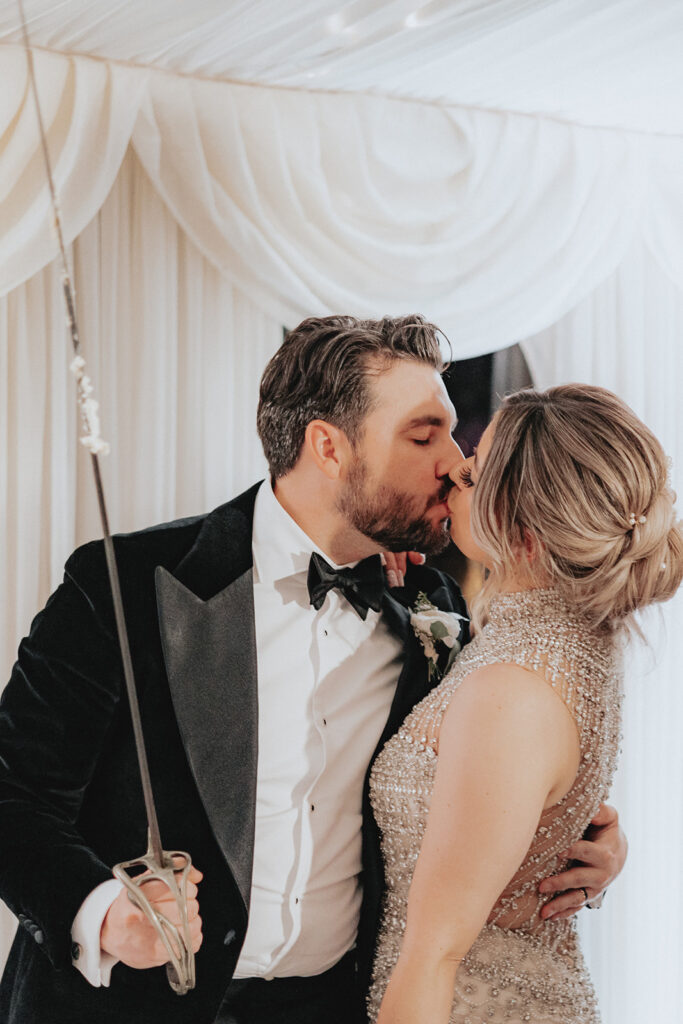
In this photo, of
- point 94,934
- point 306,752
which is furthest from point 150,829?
point 306,752

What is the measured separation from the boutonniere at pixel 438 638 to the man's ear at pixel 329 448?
0.38 meters

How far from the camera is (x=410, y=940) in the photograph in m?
1.53

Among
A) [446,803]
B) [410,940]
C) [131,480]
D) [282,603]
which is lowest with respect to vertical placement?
[410,940]

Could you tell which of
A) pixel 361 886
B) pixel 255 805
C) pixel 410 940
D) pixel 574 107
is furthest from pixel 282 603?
pixel 574 107

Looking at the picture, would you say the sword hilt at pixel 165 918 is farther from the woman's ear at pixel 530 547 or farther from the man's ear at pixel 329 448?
the man's ear at pixel 329 448

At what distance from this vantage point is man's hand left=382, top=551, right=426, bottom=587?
2.44 meters

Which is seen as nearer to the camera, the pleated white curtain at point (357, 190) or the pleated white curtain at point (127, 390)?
the pleated white curtain at point (357, 190)

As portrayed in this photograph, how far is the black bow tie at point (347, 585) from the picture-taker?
208 cm

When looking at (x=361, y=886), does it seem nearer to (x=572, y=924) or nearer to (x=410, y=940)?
(x=572, y=924)

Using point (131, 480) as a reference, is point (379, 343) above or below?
above

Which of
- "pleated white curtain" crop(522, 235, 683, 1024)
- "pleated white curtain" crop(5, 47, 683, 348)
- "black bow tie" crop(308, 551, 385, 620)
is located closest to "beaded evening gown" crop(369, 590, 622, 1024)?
"black bow tie" crop(308, 551, 385, 620)

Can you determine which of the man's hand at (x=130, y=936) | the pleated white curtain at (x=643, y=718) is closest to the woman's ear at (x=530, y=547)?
the man's hand at (x=130, y=936)

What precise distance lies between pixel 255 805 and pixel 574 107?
2.09m

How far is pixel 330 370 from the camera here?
2.23m
